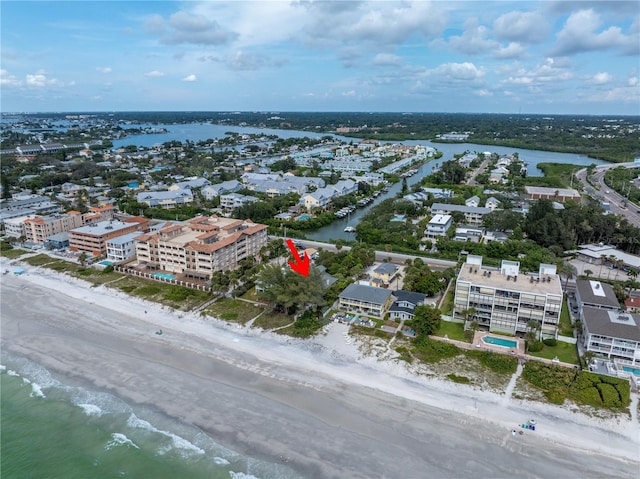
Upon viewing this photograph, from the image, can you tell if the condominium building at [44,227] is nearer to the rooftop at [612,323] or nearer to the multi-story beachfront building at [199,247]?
the multi-story beachfront building at [199,247]

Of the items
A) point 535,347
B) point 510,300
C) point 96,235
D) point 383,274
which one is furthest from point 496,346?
point 96,235

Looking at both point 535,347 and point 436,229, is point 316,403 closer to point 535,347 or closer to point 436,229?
point 535,347

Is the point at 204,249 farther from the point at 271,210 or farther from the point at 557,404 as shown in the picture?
the point at 557,404

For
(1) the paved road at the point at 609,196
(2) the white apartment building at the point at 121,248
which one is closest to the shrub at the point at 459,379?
(2) the white apartment building at the point at 121,248

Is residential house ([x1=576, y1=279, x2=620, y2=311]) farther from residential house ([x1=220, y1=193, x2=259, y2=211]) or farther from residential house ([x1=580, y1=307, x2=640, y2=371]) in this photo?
residential house ([x1=220, y1=193, x2=259, y2=211])

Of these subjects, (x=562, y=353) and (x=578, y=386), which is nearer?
(x=578, y=386)

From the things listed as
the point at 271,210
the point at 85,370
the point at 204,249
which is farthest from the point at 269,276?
the point at 271,210
